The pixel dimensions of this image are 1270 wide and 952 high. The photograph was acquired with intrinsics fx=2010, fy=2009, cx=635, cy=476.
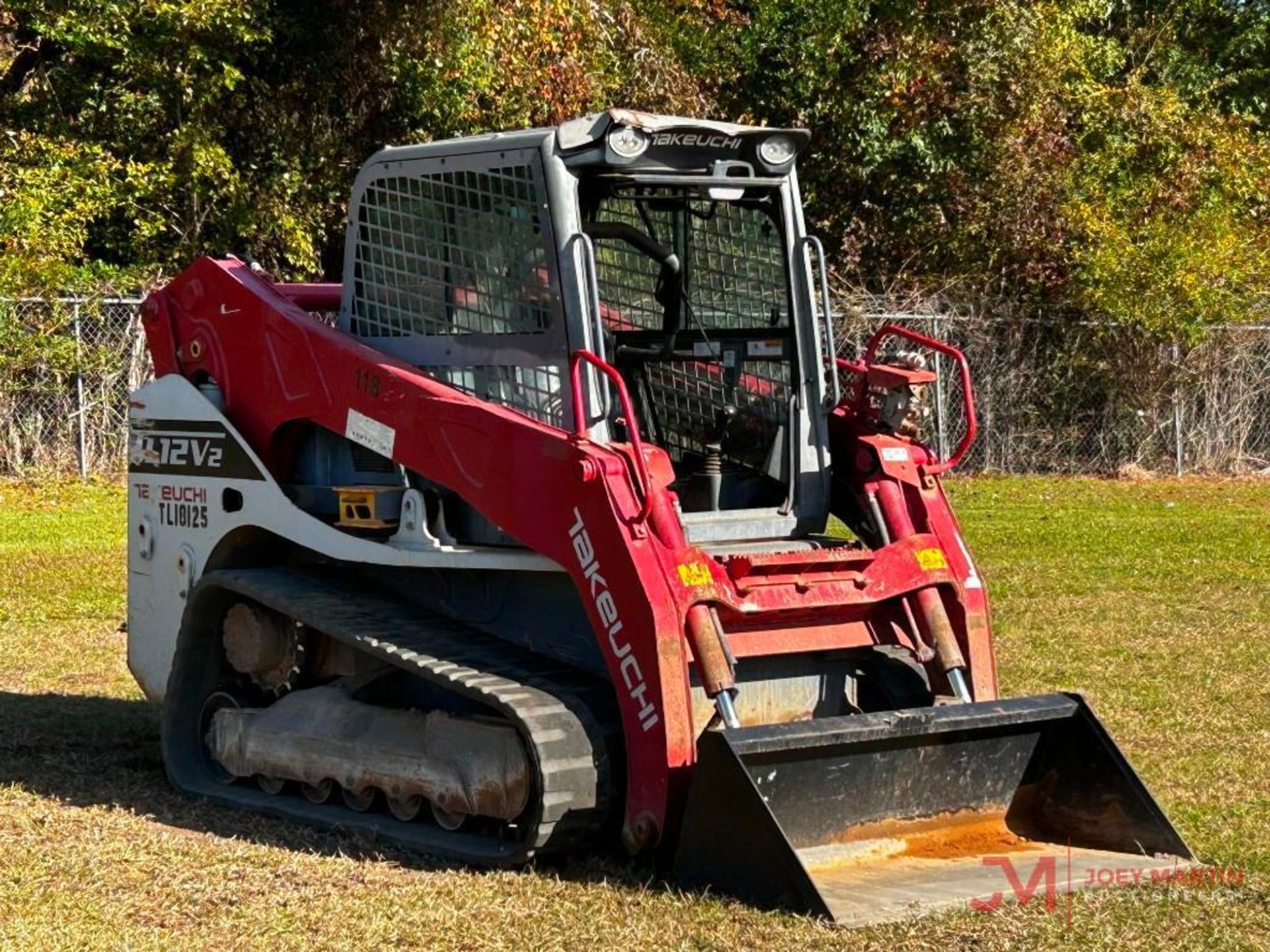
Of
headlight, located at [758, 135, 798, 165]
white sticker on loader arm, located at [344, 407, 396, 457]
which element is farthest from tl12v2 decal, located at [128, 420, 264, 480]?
headlight, located at [758, 135, 798, 165]

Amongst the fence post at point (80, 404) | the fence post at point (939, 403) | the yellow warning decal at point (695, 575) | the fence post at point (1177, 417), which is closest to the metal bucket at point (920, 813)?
the yellow warning decal at point (695, 575)

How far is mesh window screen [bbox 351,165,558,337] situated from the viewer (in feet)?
24.0

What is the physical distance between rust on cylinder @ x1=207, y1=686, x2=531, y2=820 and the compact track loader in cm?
2

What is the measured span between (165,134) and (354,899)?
15.8 metres

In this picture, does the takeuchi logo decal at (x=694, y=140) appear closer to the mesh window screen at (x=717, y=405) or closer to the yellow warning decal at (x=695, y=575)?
the mesh window screen at (x=717, y=405)

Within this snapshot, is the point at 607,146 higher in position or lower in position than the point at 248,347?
higher

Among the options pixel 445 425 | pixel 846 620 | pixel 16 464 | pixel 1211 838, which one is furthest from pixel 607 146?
pixel 16 464

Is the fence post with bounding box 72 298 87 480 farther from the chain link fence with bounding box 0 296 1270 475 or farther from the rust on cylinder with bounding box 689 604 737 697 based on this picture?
the rust on cylinder with bounding box 689 604 737 697

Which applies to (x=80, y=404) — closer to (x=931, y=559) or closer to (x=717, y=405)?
(x=717, y=405)

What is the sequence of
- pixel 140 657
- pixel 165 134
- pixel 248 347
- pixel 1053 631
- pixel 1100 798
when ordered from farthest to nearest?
pixel 165 134
pixel 1053 631
pixel 140 657
pixel 248 347
pixel 1100 798

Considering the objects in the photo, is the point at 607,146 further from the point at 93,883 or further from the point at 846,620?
the point at 93,883

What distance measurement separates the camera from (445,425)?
7258mm

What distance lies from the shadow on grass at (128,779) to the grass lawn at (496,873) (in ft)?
0.06

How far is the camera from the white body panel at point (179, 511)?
316 inches
